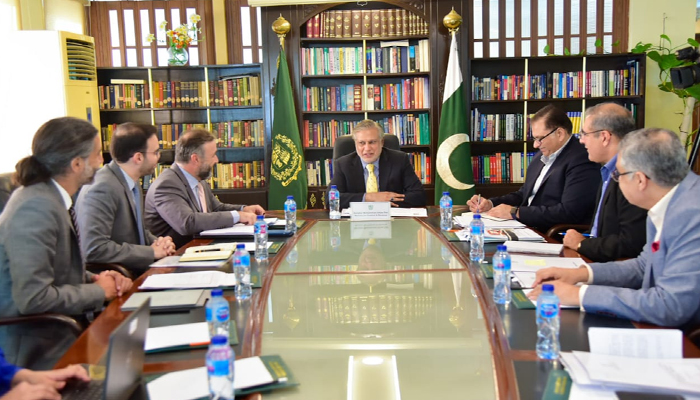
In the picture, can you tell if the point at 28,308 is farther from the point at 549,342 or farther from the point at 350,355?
the point at 549,342

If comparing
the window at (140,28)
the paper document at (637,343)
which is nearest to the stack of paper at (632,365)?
the paper document at (637,343)

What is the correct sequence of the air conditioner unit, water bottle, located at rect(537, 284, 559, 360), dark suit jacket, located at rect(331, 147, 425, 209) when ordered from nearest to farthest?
water bottle, located at rect(537, 284, 559, 360) → dark suit jacket, located at rect(331, 147, 425, 209) → the air conditioner unit

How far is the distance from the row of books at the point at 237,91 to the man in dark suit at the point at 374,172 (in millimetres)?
1805

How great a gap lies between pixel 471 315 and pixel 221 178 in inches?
176

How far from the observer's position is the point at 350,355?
1415 millimetres

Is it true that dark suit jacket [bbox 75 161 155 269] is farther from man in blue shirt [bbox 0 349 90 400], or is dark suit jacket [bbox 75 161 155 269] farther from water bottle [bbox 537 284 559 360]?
water bottle [bbox 537 284 559 360]

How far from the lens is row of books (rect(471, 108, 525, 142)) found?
18.3 feet

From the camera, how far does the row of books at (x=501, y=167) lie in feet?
18.5

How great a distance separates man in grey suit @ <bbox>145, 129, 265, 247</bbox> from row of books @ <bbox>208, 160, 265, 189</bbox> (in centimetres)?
223

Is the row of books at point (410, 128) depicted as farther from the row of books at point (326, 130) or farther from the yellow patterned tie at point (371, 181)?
the yellow patterned tie at point (371, 181)

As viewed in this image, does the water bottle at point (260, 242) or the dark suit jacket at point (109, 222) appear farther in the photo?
the dark suit jacket at point (109, 222)

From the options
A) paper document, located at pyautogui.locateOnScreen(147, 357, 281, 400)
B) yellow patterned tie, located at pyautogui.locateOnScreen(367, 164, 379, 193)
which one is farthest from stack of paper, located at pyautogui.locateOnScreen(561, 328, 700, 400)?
yellow patterned tie, located at pyautogui.locateOnScreen(367, 164, 379, 193)

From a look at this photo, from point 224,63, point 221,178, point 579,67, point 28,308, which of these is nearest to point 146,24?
point 224,63

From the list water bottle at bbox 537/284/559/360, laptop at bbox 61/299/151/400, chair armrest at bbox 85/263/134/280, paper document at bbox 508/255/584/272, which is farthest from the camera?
chair armrest at bbox 85/263/134/280
